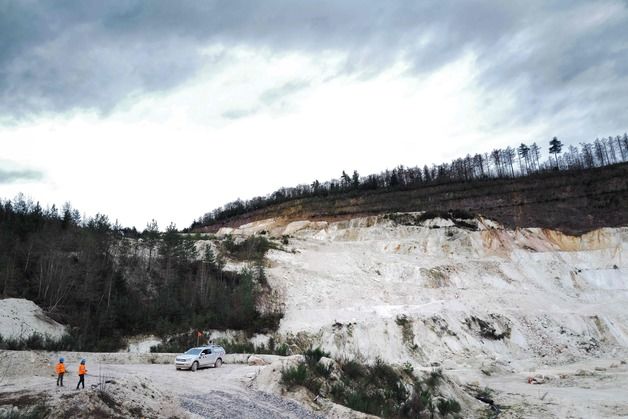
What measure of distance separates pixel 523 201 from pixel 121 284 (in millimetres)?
60148

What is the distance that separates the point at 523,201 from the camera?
69750 mm

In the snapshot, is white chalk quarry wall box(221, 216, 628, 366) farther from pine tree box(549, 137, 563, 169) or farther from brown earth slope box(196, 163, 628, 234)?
pine tree box(549, 137, 563, 169)

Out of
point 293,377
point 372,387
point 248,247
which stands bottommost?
point 372,387

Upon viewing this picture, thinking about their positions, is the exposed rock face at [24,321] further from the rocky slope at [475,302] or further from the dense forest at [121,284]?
the rocky slope at [475,302]

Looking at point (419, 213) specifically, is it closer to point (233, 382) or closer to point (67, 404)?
point (233, 382)

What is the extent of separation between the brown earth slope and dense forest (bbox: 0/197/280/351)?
36.1 meters

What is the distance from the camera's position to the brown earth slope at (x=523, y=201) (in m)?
62.7

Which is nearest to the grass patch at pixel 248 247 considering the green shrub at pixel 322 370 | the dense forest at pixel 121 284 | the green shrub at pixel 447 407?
the dense forest at pixel 121 284

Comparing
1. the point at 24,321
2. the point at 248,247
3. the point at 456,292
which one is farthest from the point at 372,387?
the point at 248,247

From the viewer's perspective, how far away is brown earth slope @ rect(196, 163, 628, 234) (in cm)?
6269

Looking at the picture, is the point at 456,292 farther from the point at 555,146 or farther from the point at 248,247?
the point at 555,146

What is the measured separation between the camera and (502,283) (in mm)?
49062

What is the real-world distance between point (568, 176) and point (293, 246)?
50.1m

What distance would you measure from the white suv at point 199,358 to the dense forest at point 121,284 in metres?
8.12
